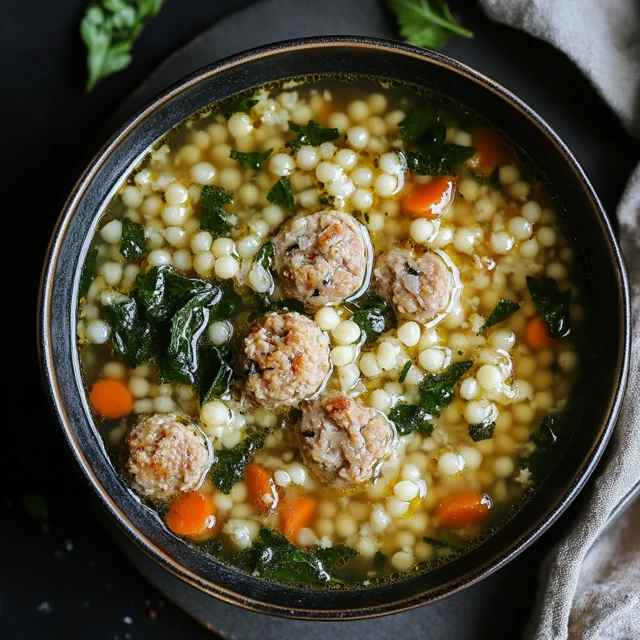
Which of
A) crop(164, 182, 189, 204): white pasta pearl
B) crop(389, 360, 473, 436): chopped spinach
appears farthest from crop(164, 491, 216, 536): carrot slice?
crop(164, 182, 189, 204): white pasta pearl

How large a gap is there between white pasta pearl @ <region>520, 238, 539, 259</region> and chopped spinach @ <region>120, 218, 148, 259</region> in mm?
1505

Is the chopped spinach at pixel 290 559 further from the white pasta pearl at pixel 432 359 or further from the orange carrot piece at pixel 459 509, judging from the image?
the white pasta pearl at pixel 432 359

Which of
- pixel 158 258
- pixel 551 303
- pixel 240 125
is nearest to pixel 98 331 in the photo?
pixel 158 258

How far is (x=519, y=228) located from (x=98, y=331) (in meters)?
1.71

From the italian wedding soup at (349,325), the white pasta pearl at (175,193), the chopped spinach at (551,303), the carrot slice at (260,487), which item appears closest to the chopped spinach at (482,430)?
the italian wedding soup at (349,325)

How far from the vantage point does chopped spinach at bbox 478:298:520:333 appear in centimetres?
299

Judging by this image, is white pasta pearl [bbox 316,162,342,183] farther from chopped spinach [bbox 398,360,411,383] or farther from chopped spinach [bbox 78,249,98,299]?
chopped spinach [bbox 78,249,98,299]

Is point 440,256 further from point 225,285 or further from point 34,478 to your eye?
point 34,478

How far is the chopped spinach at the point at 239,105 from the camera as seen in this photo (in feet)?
9.95

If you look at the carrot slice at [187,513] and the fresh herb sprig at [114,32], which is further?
the fresh herb sprig at [114,32]

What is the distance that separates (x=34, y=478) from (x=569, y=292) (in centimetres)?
239

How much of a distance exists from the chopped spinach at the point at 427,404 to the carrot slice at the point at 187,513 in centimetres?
82

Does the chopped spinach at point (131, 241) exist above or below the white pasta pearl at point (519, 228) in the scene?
below

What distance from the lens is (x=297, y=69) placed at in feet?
9.73
